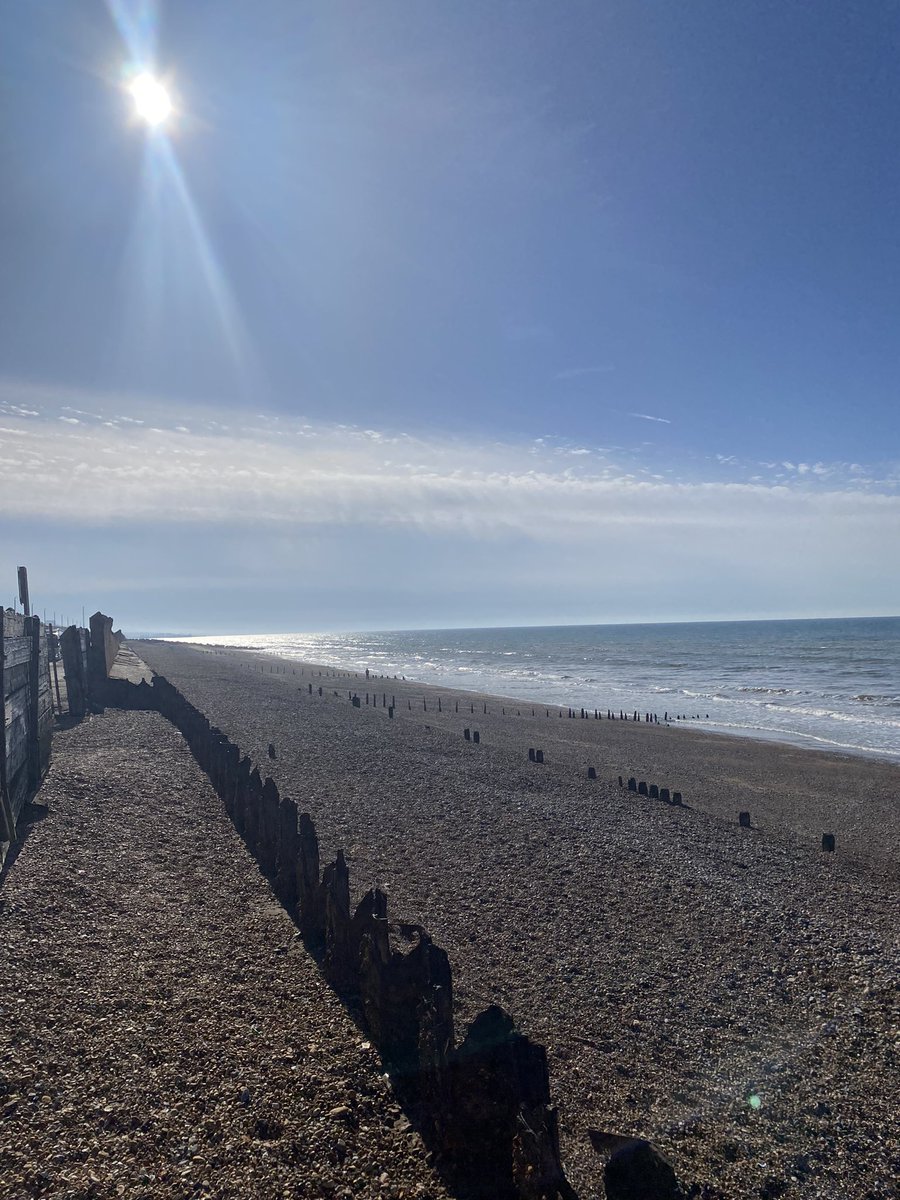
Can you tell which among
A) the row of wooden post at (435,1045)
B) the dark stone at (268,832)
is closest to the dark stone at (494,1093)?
the row of wooden post at (435,1045)

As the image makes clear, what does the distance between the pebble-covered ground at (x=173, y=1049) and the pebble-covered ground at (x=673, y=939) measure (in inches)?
62.2

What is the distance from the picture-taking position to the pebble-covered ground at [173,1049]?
4.91 metres

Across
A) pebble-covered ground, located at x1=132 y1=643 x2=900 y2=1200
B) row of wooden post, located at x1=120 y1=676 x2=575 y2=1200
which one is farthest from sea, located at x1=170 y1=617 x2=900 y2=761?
row of wooden post, located at x1=120 y1=676 x2=575 y2=1200

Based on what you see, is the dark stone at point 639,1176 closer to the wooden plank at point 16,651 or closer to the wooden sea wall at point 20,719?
the wooden sea wall at point 20,719

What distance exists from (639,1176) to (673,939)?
621 cm

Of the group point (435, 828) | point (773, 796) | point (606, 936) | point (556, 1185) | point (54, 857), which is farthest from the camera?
point (773, 796)

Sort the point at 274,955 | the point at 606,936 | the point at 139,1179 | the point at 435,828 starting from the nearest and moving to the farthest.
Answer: the point at 139,1179
the point at 274,955
the point at 606,936
the point at 435,828

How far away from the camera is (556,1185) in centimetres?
414

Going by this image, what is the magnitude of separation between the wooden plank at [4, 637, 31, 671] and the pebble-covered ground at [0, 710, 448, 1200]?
2787mm

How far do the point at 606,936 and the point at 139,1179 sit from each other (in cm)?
626

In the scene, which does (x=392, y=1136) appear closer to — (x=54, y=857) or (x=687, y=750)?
(x=54, y=857)

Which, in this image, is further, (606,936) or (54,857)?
(54,857)

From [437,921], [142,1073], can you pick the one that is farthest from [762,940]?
[142,1073]

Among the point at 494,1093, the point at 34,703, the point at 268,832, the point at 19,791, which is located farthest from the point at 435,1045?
the point at 34,703
